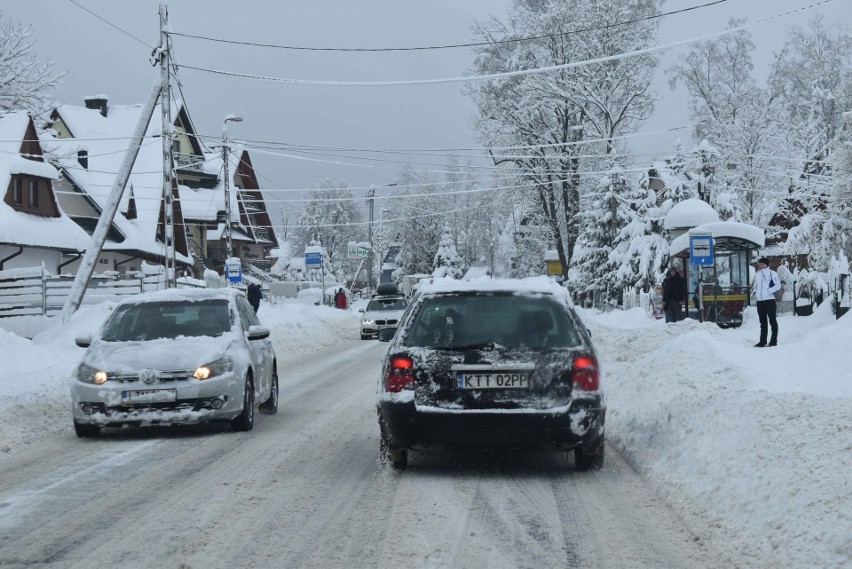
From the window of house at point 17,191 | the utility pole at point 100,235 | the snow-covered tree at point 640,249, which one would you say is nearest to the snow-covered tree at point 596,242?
the snow-covered tree at point 640,249

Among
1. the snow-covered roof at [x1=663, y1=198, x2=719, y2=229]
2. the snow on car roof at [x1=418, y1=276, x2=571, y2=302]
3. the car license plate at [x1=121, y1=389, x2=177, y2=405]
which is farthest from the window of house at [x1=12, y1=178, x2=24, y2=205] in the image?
the snow on car roof at [x1=418, y1=276, x2=571, y2=302]

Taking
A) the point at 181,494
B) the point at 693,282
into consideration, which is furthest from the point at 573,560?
the point at 693,282

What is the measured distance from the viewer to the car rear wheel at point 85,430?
10.4 meters

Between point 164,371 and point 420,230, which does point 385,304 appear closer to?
point 164,371

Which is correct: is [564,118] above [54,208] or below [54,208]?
above

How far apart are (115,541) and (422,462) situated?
3244mm

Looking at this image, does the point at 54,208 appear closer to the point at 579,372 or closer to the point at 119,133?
the point at 119,133

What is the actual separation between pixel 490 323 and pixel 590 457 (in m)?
1.30

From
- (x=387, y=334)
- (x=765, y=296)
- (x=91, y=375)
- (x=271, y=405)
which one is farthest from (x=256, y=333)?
(x=765, y=296)

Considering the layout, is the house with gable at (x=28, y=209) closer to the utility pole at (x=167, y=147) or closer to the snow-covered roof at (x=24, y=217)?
the snow-covered roof at (x=24, y=217)

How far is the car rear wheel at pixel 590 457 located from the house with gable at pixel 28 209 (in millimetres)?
34004

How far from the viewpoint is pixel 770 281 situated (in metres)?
19.5

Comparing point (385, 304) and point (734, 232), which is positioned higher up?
point (734, 232)

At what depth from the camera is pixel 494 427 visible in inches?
297
